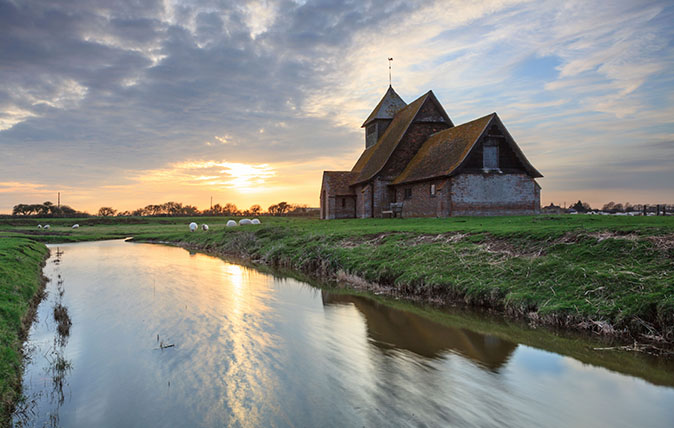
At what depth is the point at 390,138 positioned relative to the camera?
35.4m

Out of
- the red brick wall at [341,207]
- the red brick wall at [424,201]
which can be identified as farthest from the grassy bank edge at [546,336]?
the red brick wall at [341,207]

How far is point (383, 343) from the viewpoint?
27.8ft

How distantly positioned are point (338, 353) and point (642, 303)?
5.98 meters

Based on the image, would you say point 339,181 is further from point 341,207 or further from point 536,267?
point 536,267

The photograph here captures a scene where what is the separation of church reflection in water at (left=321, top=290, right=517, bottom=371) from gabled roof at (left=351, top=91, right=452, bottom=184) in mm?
22782

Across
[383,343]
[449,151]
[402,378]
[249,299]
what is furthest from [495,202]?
[402,378]

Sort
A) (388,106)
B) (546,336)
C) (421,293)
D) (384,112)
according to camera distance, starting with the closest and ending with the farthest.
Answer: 1. (546,336)
2. (421,293)
3. (384,112)
4. (388,106)

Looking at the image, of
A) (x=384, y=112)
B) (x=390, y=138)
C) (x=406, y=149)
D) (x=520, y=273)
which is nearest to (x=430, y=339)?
(x=520, y=273)

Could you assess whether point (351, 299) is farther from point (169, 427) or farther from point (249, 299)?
point (169, 427)

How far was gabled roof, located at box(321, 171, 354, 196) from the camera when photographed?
37875 millimetres

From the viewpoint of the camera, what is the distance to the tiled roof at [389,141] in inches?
1287

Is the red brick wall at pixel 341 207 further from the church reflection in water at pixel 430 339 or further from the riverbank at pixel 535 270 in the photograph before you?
the church reflection in water at pixel 430 339

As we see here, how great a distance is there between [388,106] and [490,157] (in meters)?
16.5

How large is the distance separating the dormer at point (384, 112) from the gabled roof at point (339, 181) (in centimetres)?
483
